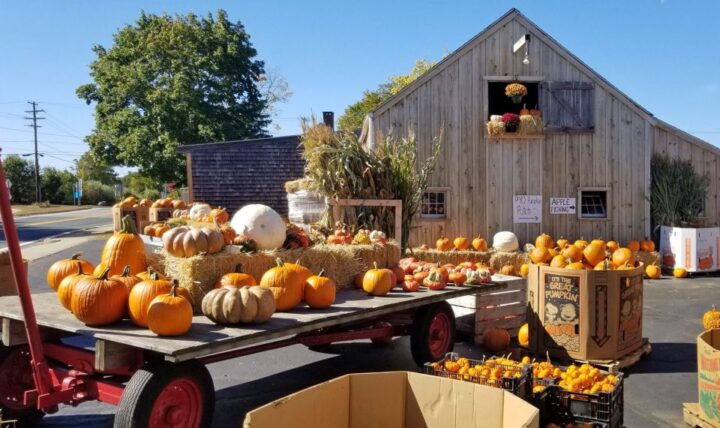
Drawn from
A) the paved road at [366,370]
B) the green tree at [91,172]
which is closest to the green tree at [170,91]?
the paved road at [366,370]

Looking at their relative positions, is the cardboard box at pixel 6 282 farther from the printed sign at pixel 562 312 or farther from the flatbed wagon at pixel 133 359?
the printed sign at pixel 562 312

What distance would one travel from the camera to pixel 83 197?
63625mm

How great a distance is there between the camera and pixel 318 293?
210 inches

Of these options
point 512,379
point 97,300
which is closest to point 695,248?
point 512,379

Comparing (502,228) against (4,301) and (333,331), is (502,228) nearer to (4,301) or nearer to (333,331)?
(333,331)

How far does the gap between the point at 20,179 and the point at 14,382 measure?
62.7 meters

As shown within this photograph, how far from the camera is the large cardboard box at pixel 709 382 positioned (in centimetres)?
448

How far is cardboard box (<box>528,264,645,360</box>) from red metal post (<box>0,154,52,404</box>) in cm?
492

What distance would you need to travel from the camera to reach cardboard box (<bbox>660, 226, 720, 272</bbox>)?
45.1 ft

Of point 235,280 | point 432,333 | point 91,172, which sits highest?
point 91,172

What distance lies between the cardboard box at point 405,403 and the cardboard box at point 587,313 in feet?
11.9

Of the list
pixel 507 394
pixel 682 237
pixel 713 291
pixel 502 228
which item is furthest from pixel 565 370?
pixel 682 237

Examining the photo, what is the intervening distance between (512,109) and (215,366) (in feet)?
40.1

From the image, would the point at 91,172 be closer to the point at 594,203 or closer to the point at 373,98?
the point at 373,98
